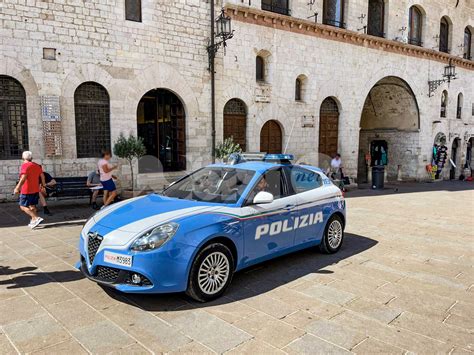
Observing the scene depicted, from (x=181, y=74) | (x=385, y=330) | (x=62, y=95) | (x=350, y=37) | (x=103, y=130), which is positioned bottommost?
(x=385, y=330)

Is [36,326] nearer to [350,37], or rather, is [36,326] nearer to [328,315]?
[328,315]

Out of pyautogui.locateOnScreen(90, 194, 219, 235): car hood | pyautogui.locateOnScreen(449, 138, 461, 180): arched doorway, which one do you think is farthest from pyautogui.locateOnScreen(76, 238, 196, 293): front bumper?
pyautogui.locateOnScreen(449, 138, 461, 180): arched doorway

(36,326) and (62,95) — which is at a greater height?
(62,95)

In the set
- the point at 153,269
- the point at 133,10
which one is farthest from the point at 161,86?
the point at 153,269

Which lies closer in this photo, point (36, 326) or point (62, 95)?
point (36, 326)

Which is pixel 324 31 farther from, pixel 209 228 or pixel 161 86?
pixel 209 228

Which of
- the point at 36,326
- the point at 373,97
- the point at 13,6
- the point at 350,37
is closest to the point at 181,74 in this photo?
the point at 13,6

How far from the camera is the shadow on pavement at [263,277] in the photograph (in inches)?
175

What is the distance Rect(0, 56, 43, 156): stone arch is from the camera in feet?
33.9

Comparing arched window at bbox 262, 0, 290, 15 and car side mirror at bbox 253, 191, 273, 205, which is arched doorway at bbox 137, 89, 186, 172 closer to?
arched window at bbox 262, 0, 290, 15

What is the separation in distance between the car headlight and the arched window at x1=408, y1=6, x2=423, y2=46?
20856mm

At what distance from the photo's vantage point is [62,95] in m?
11.1

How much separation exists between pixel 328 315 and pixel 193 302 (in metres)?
1.54

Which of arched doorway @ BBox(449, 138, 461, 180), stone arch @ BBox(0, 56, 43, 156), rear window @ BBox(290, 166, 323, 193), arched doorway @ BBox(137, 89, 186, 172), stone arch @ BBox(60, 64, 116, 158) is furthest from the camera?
arched doorway @ BBox(449, 138, 461, 180)
